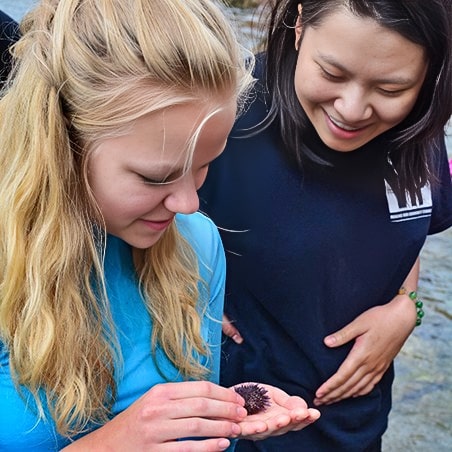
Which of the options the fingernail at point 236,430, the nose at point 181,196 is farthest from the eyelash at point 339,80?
the fingernail at point 236,430

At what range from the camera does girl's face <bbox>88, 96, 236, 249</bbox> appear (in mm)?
1481

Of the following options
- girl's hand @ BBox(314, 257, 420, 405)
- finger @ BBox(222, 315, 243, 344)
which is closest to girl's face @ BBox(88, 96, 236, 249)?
finger @ BBox(222, 315, 243, 344)

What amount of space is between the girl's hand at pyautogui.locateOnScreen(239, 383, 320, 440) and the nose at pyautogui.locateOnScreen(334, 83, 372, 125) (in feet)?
2.09

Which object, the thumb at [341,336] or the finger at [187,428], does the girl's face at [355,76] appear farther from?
the finger at [187,428]

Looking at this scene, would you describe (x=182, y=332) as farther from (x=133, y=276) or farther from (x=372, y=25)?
(x=372, y=25)

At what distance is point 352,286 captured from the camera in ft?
7.29

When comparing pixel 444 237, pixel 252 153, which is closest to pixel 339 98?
pixel 252 153

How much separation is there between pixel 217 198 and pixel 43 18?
77 cm

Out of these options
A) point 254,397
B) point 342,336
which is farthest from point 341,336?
point 254,397

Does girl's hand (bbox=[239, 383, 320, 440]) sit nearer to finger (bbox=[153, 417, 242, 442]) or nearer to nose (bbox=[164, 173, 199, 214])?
finger (bbox=[153, 417, 242, 442])

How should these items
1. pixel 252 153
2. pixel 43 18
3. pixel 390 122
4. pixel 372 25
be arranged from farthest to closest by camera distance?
pixel 252 153 < pixel 390 122 < pixel 372 25 < pixel 43 18

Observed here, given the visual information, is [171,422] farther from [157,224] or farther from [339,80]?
[339,80]

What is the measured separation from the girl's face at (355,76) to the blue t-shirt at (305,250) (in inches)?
4.8

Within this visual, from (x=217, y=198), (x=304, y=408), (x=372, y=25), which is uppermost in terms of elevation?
(x=372, y=25)
